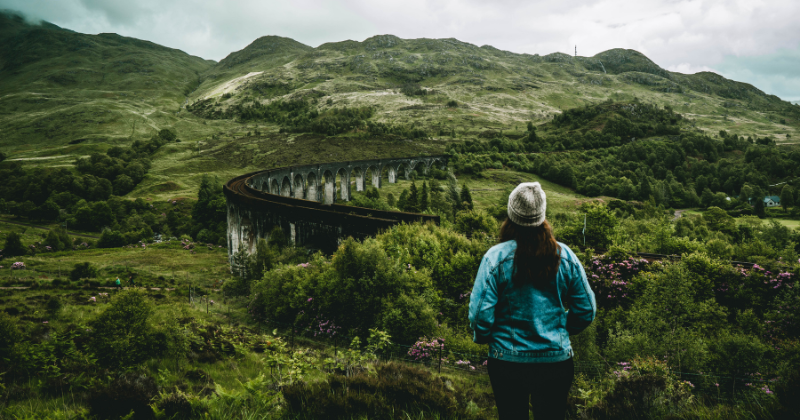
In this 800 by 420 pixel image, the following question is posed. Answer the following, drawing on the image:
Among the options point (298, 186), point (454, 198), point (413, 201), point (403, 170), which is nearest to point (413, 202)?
point (413, 201)

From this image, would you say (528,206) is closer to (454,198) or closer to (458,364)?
(458,364)

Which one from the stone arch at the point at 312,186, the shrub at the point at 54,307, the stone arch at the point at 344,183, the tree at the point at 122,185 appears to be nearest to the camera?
the shrub at the point at 54,307

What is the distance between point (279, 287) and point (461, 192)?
142ft

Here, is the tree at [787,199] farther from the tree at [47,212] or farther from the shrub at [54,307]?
the tree at [47,212]

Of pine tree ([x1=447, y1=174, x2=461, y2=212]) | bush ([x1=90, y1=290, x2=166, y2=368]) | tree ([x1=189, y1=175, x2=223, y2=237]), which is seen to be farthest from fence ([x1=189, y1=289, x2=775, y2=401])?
tree ([x1=189, y1=175, x2=223, y2=237])

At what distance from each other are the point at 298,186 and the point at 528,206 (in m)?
69.9

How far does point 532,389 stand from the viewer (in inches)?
109

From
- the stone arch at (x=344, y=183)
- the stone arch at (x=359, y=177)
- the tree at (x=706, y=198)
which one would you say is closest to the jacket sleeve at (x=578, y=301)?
the stone arch at (x=344, y=183)

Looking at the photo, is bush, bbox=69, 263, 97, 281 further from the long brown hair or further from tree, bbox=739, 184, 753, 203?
tree, bbox=739, 184, 753, 203

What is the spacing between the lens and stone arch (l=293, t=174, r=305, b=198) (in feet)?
226

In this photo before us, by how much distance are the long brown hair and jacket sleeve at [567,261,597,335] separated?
26cm

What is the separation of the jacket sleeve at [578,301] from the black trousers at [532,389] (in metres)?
0.42

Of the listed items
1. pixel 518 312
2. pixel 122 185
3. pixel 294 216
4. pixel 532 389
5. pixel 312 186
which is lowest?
pixel 122 185

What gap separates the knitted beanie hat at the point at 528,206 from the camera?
9.30 feet
